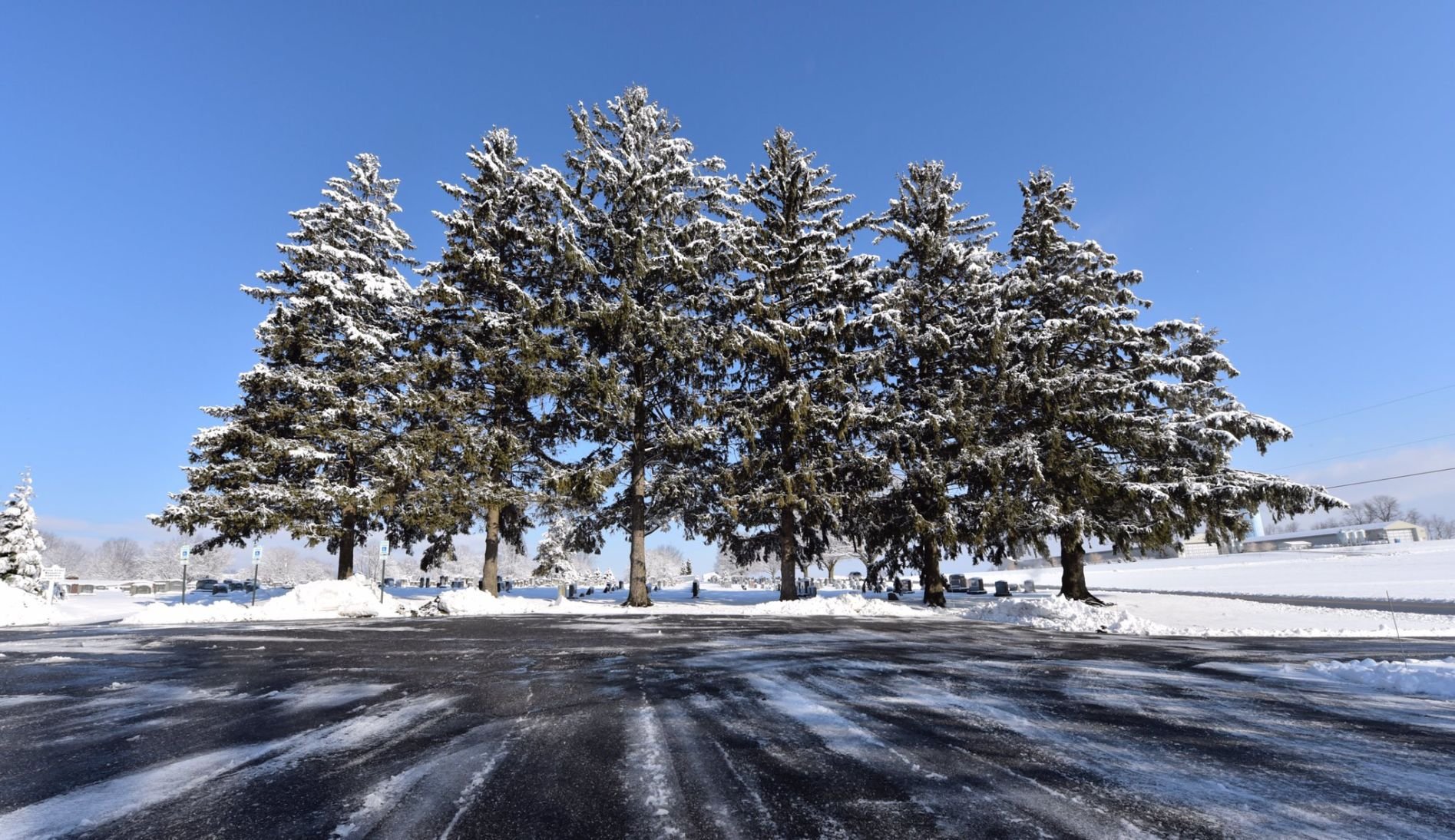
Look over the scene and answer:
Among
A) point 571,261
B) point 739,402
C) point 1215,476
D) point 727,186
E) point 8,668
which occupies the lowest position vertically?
point 8,668

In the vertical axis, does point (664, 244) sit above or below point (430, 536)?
above

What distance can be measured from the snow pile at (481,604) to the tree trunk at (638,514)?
3109 millimetres

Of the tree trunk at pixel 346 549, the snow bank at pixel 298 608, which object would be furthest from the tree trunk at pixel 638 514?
the tree trunk at pixel 346 549

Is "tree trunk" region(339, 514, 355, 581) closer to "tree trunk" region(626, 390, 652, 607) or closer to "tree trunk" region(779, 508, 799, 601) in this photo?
"tree trunk" region(626, 390, 652, 607)

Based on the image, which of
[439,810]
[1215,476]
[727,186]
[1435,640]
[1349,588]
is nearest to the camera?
[439,810]

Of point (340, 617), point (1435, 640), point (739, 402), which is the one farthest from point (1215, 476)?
point (340, 617)

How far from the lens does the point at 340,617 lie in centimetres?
1780

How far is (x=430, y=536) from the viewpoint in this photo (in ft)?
84.5

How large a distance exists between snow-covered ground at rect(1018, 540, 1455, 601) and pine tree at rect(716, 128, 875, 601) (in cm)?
2228

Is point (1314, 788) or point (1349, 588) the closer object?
point (1314, 788)

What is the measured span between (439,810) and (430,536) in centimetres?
2495

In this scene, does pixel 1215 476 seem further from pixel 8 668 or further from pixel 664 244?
pixel 8 668

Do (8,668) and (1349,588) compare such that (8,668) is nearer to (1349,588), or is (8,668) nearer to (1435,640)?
(1435,640)

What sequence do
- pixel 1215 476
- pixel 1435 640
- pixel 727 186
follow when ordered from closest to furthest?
pixel 1435 640, pixel 1215 476, pixel 727 186
